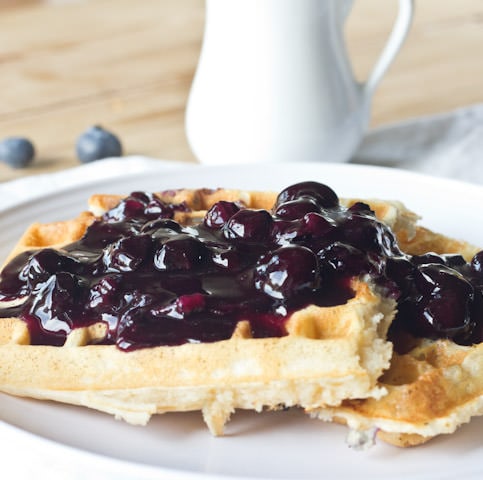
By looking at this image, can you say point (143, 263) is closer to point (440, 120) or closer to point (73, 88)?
point (440, 120)

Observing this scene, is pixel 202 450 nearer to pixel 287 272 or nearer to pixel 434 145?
pixel 287 272

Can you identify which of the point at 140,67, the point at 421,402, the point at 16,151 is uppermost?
the point at 421,402

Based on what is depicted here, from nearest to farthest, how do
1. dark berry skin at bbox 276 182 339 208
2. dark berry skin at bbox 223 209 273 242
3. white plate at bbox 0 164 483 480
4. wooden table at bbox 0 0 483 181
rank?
white plate at bbox 0 164 483 480 → dark berry skin at bbox 223 209 273 242 → dark berry skin at bbox 276 182 339 208 → wooden table at bbox 0 0 483 181

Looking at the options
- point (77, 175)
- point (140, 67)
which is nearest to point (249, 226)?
point (77, 175)

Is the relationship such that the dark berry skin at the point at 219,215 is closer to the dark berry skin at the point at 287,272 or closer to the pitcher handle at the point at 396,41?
the dark berry skin at the point at 287,272

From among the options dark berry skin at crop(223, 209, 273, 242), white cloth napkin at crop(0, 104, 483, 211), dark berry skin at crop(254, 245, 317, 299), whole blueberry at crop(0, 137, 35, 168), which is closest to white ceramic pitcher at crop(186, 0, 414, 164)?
white cloth napkin at crop(0, 104, 483, 211)

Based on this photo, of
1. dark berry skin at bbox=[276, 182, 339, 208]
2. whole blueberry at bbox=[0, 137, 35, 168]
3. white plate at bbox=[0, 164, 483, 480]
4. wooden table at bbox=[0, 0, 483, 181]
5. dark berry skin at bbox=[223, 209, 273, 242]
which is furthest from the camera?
wooden table at bbox=[0, 0, 483, 181]

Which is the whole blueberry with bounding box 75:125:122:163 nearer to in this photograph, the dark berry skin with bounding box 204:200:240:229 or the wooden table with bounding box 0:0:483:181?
the wooden table with bounding box 0:0:483:181
